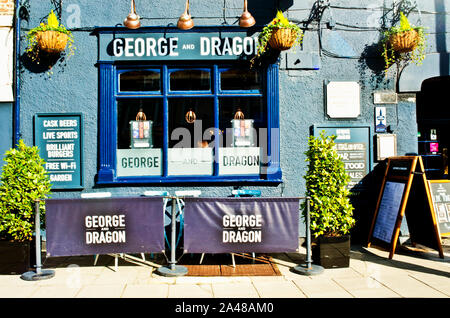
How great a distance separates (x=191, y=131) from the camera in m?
7.42

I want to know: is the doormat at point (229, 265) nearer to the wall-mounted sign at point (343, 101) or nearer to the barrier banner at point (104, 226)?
the barrier banner at point (104, 226)

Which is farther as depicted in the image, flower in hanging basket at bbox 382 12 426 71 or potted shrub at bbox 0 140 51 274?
flower in hanging basket at bbox 382 12 426 71

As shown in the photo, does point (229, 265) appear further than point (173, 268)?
Yes

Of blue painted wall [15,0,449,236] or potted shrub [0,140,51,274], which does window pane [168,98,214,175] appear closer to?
blue painted wall [15,0,449,236]

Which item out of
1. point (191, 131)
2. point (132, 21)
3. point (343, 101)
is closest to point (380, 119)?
point (343, 101)

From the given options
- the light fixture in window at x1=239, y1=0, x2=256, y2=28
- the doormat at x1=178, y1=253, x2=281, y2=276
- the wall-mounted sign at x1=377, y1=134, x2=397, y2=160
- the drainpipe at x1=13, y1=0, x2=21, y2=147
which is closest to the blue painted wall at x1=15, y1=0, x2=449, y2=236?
the drainpipe at x1=13, y1=0, x2=21, y2=147

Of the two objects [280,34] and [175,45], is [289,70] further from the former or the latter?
[175,45]

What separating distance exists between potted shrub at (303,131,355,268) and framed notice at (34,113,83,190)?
4449 millimetres

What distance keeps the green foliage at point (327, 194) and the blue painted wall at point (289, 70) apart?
4.51ft

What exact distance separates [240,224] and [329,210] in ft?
4.82

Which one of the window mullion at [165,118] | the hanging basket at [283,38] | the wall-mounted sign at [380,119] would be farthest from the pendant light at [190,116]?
the wall-mounted sign at [380,119]

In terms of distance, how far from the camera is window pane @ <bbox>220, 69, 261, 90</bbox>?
7.36 m

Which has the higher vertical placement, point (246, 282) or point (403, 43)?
point (403, 43)

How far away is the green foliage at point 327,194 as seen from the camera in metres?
5.71
